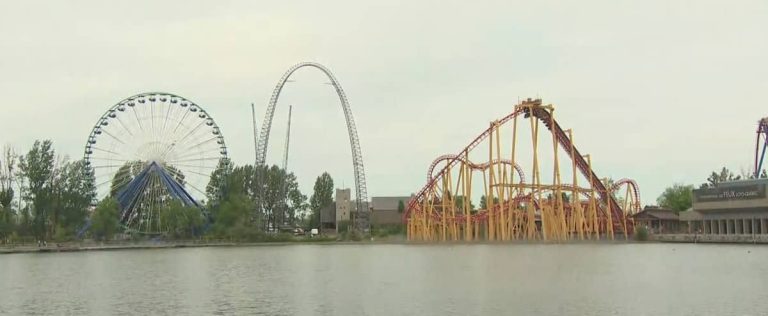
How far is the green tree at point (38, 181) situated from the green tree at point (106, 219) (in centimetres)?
472

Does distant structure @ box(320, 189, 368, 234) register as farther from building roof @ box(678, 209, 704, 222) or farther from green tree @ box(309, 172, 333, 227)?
building roof @ box(678, 209, 704, 222)

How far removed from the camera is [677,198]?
116875mm

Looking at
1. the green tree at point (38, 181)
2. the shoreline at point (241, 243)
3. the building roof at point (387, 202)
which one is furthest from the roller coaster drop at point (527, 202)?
the building roof at point (387, 202)

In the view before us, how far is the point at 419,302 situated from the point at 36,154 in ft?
219

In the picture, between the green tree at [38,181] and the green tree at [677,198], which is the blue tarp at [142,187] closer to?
the green tree at [38,181]

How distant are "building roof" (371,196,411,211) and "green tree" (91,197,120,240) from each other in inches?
3053

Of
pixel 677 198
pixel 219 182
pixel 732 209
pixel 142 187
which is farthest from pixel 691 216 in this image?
pixel 142 187

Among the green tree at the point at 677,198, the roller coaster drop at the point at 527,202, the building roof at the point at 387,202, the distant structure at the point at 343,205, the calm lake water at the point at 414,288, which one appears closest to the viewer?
the calm lake water at the point at 414,288

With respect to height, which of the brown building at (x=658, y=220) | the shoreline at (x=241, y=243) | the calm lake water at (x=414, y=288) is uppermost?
the brown building at (x=658, y=220)

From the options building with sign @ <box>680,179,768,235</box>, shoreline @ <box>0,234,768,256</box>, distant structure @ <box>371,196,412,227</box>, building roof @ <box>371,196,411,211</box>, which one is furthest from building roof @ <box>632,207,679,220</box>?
building roof @ <box>371,196,411,211</box>

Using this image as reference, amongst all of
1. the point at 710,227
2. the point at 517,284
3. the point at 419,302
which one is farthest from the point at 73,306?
the point at 710,227

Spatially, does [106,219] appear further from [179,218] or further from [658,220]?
[658,220]

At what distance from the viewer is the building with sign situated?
81000 millimetres

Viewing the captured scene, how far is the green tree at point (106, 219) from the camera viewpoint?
3238 inches
